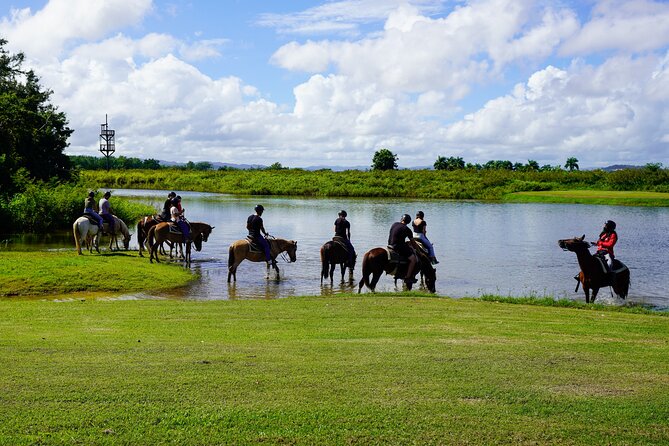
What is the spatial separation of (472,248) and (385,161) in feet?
294

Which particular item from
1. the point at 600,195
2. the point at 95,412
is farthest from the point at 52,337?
the point at 600,195

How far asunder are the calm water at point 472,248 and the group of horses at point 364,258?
69 centimetres

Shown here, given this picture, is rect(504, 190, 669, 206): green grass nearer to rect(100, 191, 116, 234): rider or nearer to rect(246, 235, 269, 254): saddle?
rect(100, 191, 116, 234): rider

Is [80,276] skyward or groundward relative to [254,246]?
groundward

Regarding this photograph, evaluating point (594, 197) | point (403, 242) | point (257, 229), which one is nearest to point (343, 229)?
point (257, 229)

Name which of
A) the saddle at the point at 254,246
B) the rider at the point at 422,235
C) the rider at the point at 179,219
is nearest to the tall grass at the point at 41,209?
the rider at the point at 179,219

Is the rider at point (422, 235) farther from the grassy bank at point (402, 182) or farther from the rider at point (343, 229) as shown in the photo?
the grassy bank at point (402, 182)

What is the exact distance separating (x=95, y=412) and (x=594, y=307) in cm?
1327

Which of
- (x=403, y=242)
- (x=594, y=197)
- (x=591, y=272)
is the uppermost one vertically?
(x=594, y=197)

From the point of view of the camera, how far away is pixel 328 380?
8172mm

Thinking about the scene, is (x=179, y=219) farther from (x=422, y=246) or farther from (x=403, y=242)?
(x=403, y=242)

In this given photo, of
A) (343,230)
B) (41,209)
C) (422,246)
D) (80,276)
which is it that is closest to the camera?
(80,276)

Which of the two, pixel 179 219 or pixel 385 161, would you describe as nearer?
pixel 179 219

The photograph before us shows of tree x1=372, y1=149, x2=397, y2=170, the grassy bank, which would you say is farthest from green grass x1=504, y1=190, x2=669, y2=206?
tree x1=372, y1=149, x2=397, y2=170
